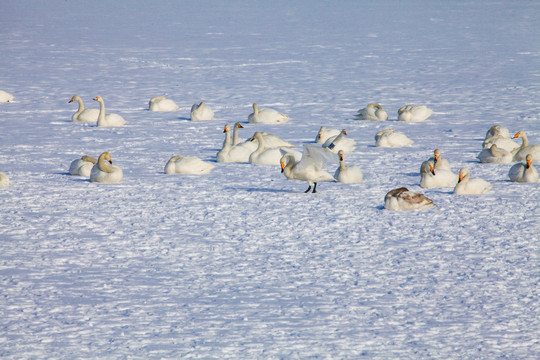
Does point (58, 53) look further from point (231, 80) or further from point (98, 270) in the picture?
point (98, 270)

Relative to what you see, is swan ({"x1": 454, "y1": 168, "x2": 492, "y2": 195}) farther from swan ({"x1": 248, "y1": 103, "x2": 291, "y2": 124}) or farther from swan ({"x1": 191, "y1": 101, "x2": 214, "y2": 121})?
swan ({"x1": 191, "y1": 101, "x2": 214, "y2": 121})

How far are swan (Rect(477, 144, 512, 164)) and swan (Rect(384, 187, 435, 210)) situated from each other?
242 cm

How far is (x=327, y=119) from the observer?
542 inches

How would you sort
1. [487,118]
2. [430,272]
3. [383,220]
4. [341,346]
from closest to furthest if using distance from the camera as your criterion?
1. [341,346]
2. [430,272]
3. [383,220]
4. [487,118]

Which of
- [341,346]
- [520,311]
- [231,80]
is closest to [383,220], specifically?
[520,311]

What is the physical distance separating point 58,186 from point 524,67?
13176 millimetres

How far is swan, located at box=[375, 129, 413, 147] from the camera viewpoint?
11.1 m

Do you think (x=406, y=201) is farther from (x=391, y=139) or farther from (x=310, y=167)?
(x=391, y=139)

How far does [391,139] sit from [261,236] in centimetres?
442

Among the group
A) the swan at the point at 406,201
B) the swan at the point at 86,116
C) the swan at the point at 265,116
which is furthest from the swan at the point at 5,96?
the swan at the point at 406,201

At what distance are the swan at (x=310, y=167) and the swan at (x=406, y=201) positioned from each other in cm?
85

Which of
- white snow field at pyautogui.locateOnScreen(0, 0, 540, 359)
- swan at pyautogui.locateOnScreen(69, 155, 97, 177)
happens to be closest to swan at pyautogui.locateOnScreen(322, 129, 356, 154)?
white snow field at pyautogui.locateOnScreen(0, 0, 540, 359)

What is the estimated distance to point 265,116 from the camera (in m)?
13.2

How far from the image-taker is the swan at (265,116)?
520 inches
